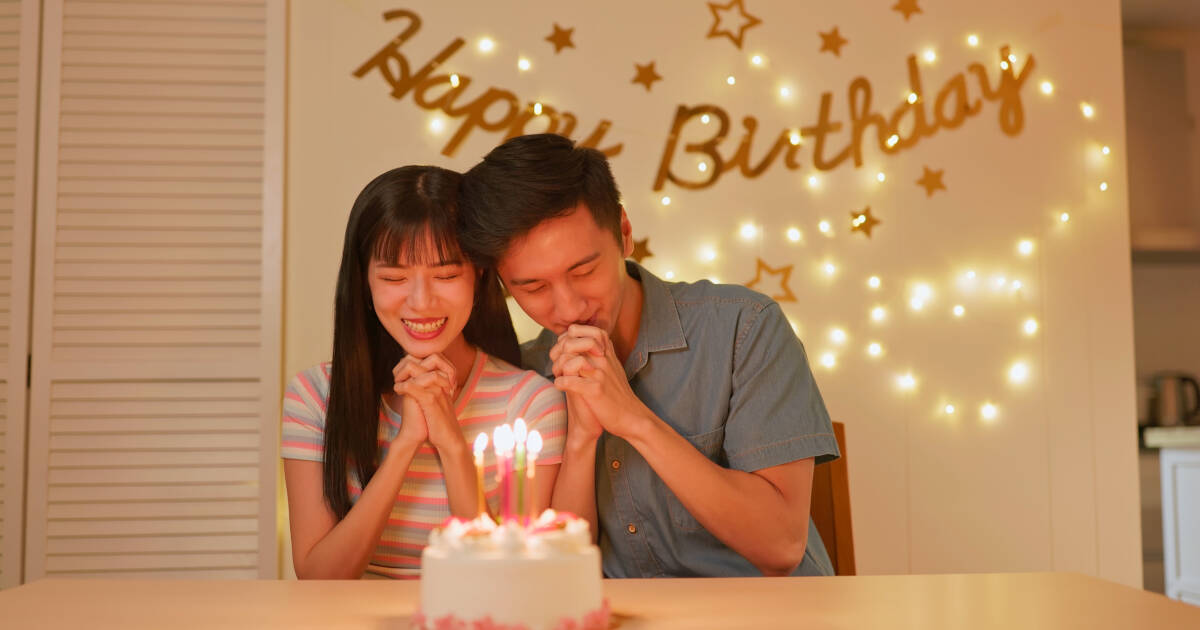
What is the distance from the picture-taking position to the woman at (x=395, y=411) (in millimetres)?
1520

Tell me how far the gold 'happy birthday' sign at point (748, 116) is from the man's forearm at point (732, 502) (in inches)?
59.0

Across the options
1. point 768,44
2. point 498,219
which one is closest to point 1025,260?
point 768,44

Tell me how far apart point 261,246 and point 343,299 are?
1.27 m

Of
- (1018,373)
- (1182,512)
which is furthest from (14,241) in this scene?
(1182,512)

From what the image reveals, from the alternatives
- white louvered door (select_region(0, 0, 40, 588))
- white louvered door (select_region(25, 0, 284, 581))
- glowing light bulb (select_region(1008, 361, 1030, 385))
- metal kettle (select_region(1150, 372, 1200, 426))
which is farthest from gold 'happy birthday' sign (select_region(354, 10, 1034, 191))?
metal kettle (select_region(1150, 372, 1200, 426))

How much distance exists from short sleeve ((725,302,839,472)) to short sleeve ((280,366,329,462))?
0.66m

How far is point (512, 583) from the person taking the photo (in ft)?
2.97

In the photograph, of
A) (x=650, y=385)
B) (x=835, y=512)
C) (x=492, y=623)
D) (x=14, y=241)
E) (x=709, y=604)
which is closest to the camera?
(x=492, y=623)

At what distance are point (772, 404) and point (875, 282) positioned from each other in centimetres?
141

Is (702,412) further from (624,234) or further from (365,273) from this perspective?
(365,273)

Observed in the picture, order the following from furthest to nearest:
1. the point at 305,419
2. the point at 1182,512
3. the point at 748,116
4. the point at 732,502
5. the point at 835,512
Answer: the point at 1182,512, the point at 748,116, the point at 835,512, the point at 305,419, the point at 732,502

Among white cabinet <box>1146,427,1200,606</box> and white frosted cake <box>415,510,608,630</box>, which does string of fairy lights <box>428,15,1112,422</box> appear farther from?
white frosted cake <box>415,510,608,630</box>

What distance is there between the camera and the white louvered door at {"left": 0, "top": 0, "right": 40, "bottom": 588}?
2.72 meters

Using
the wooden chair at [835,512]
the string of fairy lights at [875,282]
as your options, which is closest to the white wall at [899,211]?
the string of fairy lights at [875,282]
